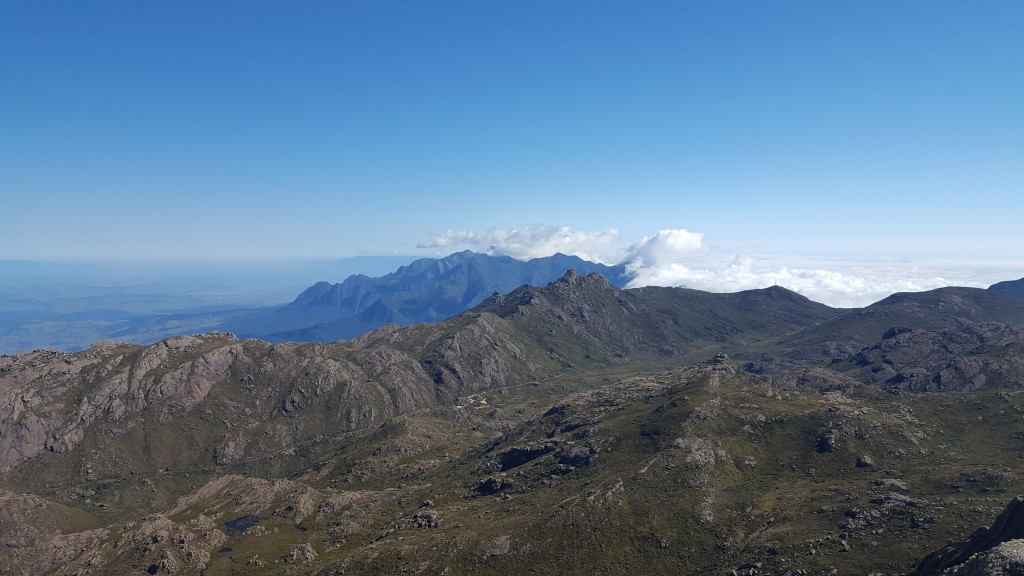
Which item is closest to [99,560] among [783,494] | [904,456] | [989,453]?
[783,494]

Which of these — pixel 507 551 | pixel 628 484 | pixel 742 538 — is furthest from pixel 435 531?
pixel 742 538

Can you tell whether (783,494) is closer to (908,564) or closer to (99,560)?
(908,564)

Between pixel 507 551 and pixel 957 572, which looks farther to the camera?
pixel 507 551

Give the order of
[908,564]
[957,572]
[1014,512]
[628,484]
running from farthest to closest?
[628,484] → [908,564] → [1014,512] → [957,572]

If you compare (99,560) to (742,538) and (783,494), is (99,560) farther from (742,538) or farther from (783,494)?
(783,494)

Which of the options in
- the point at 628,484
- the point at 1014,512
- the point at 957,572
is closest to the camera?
the point at 957,572

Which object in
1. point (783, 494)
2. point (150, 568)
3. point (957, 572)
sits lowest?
point (150, 568)

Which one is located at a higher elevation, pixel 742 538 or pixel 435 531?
pixel 742 538
